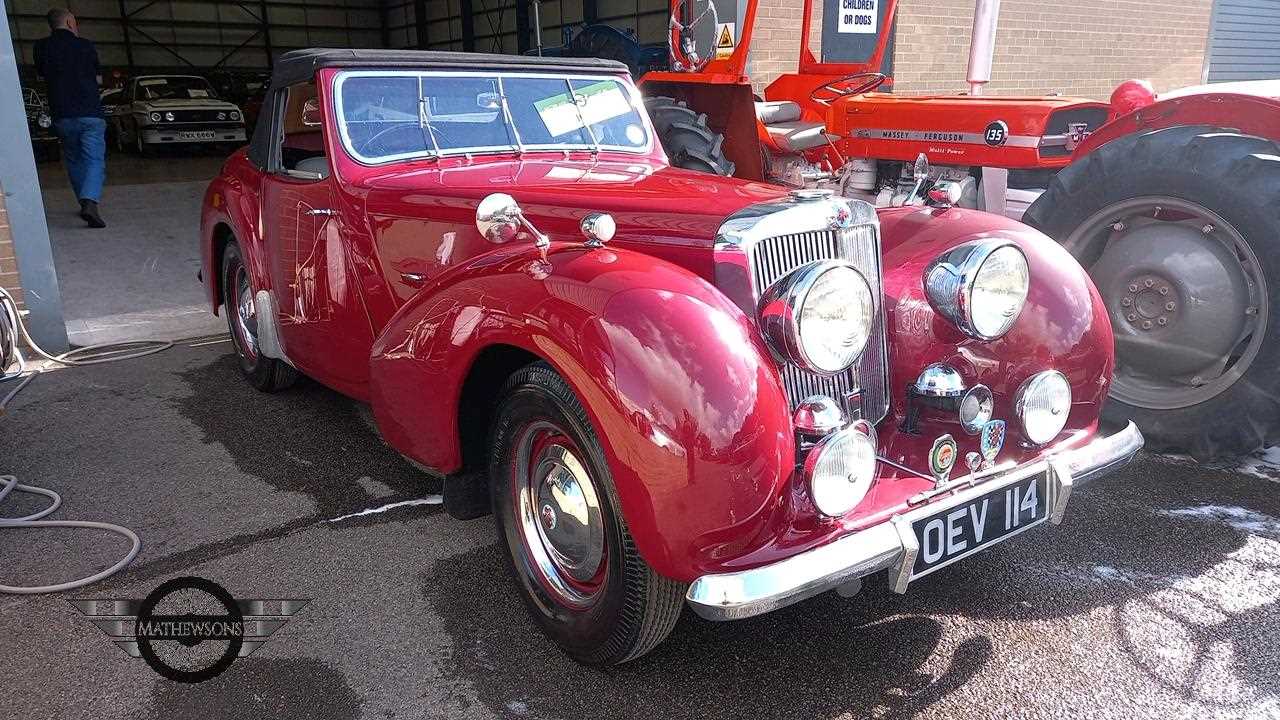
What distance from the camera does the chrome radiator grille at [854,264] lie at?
6.85 ft

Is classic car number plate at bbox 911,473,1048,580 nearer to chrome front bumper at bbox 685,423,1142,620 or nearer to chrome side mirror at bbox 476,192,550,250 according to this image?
chrome front bumper at bbox 685,423,1142,620

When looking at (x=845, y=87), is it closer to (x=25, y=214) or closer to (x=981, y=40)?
(x=981, y=40)

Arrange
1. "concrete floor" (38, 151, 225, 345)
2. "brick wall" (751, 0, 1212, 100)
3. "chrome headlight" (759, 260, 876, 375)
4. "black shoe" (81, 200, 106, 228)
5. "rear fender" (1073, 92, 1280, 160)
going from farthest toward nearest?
"brick wall" (751, 0, 1212, 100) → "black shoe" (81, 200, 106, 228) → "concrete floor" (38, 151, 225, 345) → "rear fender" (1073, 92, 1280, 160) → "chrome headlight" (759, 260, 876, 375)

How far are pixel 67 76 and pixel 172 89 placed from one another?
31.3 ft

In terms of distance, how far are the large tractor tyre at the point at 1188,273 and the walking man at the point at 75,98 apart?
7.72 metres

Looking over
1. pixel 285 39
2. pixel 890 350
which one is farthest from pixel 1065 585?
pixel 285 39

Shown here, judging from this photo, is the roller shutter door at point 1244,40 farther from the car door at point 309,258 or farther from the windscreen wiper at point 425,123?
the car door at point 309,258

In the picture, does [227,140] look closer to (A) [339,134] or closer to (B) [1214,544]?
(A) [339,134]

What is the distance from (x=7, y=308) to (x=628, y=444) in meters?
3.78

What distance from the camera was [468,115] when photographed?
3.15 metres

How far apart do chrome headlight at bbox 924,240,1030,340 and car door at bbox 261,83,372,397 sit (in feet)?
6.17

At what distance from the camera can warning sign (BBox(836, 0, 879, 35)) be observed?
6.26m

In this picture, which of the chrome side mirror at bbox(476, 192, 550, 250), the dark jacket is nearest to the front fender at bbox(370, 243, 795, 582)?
the chrome side mirror at bbox(476, 192, 550, 250)

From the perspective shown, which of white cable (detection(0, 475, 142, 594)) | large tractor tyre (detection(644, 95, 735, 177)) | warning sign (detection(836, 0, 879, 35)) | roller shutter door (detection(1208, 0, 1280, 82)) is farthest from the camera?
roller shutter door (detection(1208, 0, 1280, 82))
